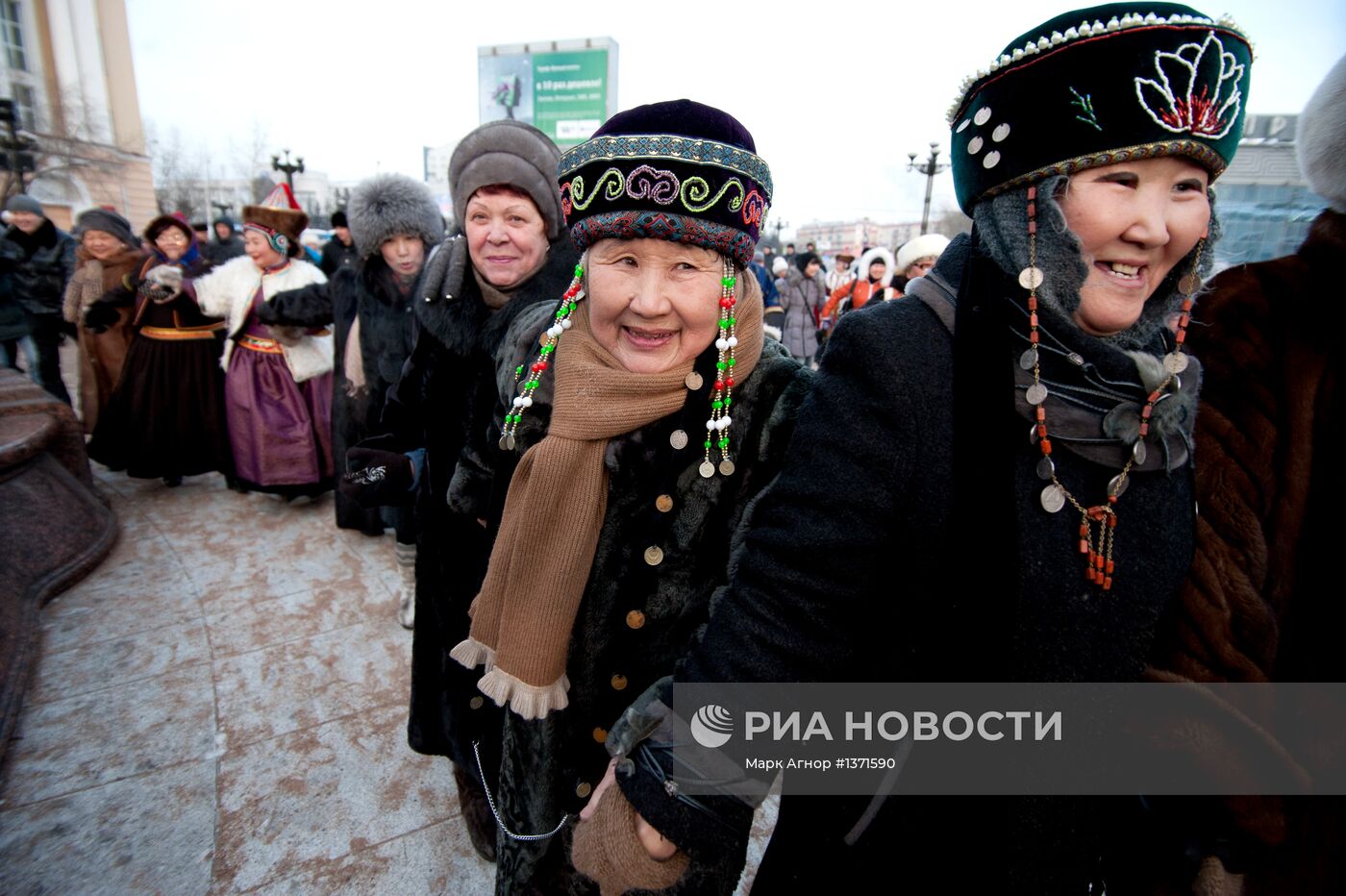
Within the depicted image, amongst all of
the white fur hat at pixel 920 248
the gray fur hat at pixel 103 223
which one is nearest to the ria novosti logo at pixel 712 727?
the white fur hat at pixel 920 248

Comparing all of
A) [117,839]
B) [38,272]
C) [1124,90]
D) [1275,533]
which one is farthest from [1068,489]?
[38,272]

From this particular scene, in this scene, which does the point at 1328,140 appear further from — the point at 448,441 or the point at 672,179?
the point at 448,441

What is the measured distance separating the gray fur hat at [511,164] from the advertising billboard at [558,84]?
18880 millimetres

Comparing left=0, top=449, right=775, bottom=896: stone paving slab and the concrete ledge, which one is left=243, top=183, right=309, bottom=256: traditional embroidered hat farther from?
left=0, top=449, right=775, bottom=896: stone paving slab

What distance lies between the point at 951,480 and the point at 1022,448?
0.12m

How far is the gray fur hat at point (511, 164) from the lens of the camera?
2.12 metres

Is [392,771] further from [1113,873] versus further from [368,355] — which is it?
[1113,873]

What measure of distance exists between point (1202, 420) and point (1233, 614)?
319 millimetres

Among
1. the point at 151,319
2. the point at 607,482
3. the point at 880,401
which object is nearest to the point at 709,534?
the point at 607,482

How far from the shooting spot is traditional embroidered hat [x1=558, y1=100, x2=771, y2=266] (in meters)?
1.19

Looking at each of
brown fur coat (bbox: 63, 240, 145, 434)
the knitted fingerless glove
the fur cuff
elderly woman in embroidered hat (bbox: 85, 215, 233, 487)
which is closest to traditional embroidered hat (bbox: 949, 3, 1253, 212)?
the knitted fingerless glove

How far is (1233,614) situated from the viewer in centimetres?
102

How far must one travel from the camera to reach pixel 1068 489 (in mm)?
951

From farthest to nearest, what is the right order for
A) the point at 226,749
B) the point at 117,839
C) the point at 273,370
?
the point at 273,370
the point at 226,749
the point at 117,839
